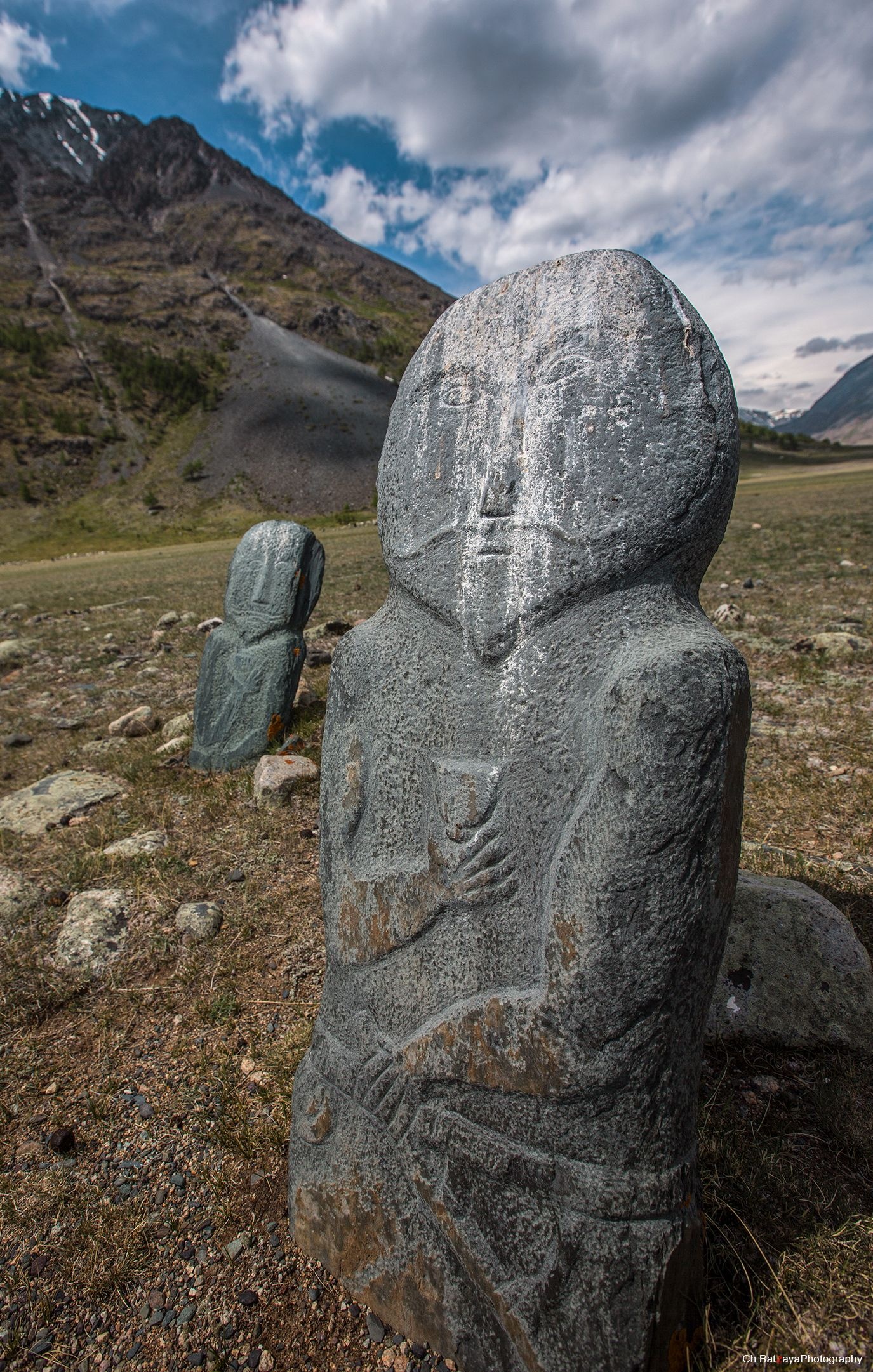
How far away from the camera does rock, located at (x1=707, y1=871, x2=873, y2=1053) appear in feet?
8.92

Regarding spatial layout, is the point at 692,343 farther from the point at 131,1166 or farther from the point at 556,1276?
the point at 131,1166

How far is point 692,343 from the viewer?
5.34ft

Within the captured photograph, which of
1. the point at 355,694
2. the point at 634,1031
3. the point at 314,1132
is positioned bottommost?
the point at 314,1132

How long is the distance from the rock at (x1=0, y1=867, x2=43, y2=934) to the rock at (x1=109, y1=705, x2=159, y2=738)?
2493mm

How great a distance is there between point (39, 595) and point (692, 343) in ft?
55.6

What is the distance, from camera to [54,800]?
505 centimetres

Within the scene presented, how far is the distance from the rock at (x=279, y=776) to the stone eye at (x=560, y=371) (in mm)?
3790

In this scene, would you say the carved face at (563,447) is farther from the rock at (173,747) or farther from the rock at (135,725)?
the rock at (135,725)

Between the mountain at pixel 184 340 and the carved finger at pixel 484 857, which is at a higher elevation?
the mountain at pixel 184 340

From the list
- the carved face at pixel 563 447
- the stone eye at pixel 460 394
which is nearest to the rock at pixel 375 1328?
the carved face at pixel 563 447

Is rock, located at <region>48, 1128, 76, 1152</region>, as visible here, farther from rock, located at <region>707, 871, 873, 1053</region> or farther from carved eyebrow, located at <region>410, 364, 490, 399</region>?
carved eyebrow, located at <region>410, 364, 490, 399</region>

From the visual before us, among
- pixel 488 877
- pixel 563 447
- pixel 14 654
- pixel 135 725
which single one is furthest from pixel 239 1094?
pixel 14 654

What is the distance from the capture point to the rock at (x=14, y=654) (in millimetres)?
9047

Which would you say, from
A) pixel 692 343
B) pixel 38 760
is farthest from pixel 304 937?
pixel 38 760
